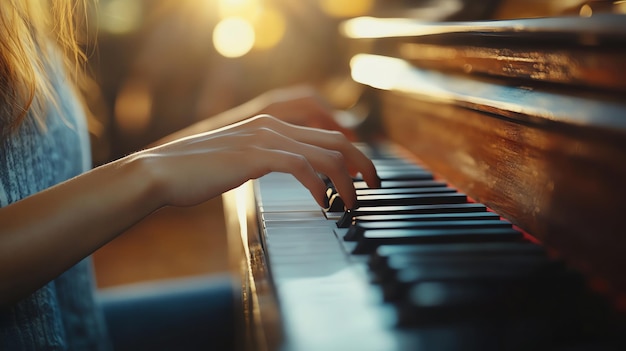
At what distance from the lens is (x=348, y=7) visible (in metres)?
2.28

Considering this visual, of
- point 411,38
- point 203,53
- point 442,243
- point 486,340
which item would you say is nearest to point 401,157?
point 411,38

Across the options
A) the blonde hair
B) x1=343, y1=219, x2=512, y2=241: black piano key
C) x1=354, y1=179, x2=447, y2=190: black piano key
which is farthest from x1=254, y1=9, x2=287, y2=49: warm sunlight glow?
x1=343, y1=219, x2=512, y2=241: black piano key

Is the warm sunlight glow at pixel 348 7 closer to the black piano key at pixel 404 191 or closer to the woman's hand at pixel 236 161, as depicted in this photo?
the black piano key at pixel 404 191

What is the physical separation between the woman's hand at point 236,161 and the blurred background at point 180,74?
189cm

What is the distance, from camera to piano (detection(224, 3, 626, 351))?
532mm

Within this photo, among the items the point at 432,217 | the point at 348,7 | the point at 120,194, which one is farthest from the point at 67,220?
the point at 348,7

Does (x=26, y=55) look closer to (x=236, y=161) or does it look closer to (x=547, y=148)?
(x=236, y=161)

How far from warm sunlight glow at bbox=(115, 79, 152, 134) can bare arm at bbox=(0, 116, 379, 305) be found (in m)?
2.82

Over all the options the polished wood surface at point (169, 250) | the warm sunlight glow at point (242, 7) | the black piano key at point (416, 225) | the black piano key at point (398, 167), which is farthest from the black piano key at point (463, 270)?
the warm sunlight glow at point (242, 7)

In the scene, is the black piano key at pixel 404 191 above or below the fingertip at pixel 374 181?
below

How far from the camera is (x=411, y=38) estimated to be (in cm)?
129

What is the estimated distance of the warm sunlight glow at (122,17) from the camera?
3346mm

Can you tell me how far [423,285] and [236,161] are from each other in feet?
0.98

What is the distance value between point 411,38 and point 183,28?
2382 millimetres
